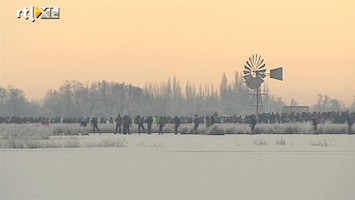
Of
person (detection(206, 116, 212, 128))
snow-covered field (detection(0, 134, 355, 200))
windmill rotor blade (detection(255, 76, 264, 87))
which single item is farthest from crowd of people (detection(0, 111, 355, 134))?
snow-covered field (detection(0, 134, 355, 200))

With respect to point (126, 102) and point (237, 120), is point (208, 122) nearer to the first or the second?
point (237, 120)

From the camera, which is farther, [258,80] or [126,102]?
[126,102]

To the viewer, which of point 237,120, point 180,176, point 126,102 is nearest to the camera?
point 180,176

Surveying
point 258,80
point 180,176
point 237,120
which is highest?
point 258,80

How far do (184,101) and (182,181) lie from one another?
122 m

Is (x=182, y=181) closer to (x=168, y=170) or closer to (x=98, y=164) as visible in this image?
(x=168, y=170)

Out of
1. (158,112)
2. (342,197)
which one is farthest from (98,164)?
(158,112)

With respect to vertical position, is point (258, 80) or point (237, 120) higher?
point (258, 80)

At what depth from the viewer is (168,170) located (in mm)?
17594

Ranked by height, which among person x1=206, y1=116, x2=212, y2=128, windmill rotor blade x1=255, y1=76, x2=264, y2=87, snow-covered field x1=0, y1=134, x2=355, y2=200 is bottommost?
snow-covered field x1=0, y1=134, x2=355, y2=200

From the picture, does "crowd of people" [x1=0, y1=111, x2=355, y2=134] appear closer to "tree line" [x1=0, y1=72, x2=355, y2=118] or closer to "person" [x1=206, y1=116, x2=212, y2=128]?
"person" [x1=206, y1=116, x2=212, y2=128]

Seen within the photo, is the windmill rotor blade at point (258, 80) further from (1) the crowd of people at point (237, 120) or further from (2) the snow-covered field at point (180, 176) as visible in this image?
(2) the snow-covered field at point (180, 176)

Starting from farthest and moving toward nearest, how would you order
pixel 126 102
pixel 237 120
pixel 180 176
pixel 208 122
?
pixel 126 102 < pixel 237 120 < pixel 208 122 < pixel 180 176

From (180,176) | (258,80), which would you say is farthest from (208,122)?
(180,176)
